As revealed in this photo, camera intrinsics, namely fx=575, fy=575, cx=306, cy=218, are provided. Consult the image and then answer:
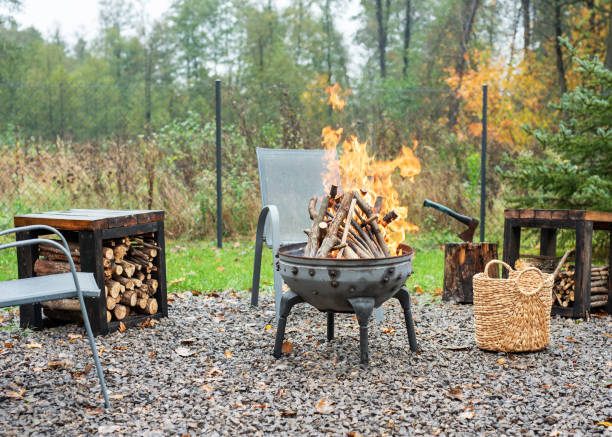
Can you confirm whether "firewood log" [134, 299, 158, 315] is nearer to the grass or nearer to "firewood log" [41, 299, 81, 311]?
"firewood log" [41, 299, 81, 311]

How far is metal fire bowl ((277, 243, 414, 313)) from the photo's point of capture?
2.57 m

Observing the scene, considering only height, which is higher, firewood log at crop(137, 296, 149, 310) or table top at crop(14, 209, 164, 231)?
table top at crop(14, 209, 164, 231)

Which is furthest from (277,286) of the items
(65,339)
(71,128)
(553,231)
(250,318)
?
(71,128)

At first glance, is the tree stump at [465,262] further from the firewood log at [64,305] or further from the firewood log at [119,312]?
the firewood log at [64,305]

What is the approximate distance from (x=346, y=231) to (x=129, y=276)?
1.38 meters

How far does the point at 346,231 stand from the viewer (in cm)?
287

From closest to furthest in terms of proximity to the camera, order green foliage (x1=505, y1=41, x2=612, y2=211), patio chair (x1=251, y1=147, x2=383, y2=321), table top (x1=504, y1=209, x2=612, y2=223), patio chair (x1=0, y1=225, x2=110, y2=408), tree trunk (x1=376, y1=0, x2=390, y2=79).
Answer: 1. patio chair (x1=0, y1=225, x2=110, y2=408)
2. table top (x1=504, y1=209, x2=612, y2=223)
3. patio chair (x1=251, y1=147, x2=383, y2=321)
4. green foliage (x1=505, y1=41, x2=612, y2=211)
5. tree trunk (x1=376, y1=0, x2=390, y2=79)

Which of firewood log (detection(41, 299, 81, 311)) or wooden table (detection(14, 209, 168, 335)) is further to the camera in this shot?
firewood log (detection(41, 299, 81, 311))

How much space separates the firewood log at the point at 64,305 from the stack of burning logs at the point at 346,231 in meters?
1.40

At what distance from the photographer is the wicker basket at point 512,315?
297cm

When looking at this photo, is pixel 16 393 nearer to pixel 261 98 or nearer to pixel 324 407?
pixel 324 407

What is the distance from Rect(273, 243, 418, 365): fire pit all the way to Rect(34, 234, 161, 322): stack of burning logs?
1.10 m

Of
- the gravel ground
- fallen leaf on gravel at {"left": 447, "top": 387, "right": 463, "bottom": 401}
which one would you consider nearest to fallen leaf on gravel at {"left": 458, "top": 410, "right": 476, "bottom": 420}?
the gravel ground

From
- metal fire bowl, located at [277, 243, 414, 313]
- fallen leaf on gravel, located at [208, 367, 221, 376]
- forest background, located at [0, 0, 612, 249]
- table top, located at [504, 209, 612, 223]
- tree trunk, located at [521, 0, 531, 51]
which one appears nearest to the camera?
metal fire bowl, located at [277, 243, 414, 313]
